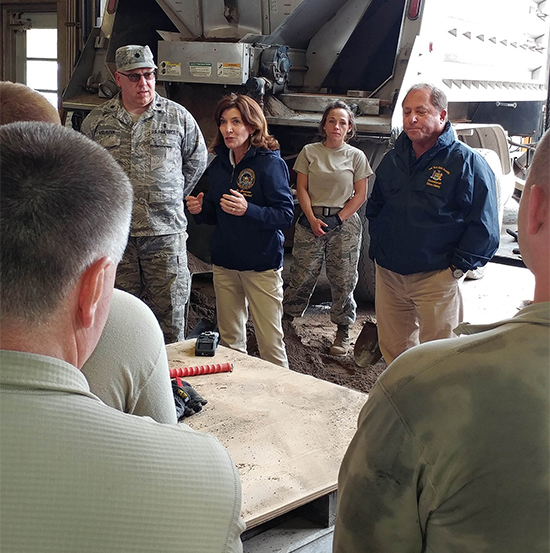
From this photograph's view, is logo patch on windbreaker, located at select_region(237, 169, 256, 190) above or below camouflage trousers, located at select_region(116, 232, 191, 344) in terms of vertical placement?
above

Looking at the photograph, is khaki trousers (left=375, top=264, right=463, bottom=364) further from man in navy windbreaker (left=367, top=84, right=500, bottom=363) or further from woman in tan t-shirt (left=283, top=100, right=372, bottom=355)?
woman in tan t-shirt (left=283, top=100, right=372, bottom=355)

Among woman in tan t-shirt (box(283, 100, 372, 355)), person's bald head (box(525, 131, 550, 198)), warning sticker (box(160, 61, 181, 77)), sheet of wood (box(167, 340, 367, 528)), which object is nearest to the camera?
person's bald head (box(525, 131, 550, 198))

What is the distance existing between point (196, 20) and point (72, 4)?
13.1 ft

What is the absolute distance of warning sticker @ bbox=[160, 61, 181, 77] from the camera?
5250 mm

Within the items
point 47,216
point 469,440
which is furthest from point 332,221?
point 47,216

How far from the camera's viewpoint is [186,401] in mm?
2143

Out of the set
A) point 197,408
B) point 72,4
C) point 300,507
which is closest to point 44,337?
point 300,507

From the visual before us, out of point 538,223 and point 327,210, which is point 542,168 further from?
point 327,210

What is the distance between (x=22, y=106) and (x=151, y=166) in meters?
1.98

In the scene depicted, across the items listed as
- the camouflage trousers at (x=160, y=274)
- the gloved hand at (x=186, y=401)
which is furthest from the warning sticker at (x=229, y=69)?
the gloved hand at (x=186, y=401)

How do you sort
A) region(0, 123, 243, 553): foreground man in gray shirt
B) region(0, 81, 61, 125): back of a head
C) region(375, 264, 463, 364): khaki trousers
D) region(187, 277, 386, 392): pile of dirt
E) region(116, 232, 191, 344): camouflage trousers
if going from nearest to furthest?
1. region(0, 123, 243, 553): foreground man in gray shirt
2. region(0, 81, 61, 125): back of a head
3. region(375, 264, 463, 364): khaki trousers
4. region(116, 232, 191, 344): camouflage trousers
5. region(187, 277, 386, 392): pile of dirt

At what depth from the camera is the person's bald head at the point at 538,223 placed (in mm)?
1092

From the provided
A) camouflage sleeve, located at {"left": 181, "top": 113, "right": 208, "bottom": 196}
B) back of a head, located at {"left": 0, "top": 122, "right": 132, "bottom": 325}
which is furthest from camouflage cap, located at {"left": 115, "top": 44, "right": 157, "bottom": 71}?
back of a head, located at {"left": 0, "top": 122, "right": 132, "bottom": 325}

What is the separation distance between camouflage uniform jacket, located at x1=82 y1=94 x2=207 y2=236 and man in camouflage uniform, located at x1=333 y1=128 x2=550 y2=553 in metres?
3.05
